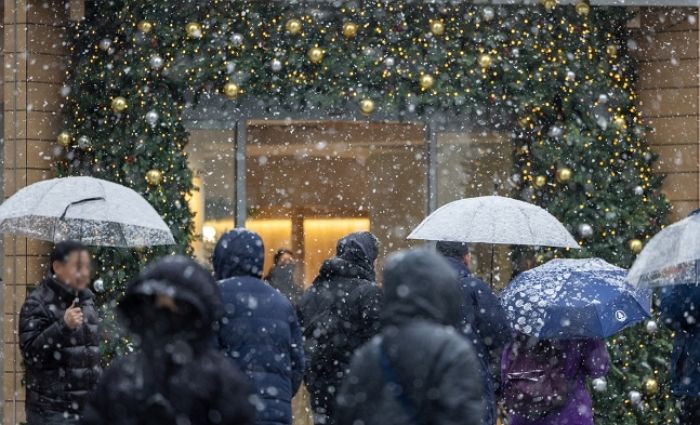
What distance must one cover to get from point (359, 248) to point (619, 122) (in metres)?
4.39

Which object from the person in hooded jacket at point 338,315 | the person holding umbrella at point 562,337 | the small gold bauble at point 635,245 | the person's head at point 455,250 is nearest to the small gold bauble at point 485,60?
the small gold bauble at point 635,245

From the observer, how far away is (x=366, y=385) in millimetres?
4605

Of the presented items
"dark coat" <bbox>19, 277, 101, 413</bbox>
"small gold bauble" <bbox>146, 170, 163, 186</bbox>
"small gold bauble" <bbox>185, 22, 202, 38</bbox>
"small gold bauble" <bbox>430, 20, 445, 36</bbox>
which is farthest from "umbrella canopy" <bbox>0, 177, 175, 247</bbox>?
"small gold bauble" <bbox>430, 20, 445, 36</bbox>

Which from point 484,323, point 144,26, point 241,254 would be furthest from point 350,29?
point 241,254

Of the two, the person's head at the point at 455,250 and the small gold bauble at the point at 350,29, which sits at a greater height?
the small gold bauble at the point at 350,29

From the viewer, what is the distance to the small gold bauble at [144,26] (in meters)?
12.0

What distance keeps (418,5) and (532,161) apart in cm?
179

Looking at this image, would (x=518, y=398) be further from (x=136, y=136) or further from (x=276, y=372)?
(x=136, y=136)

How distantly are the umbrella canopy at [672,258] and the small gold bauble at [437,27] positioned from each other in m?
5.55

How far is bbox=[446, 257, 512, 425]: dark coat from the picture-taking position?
8.22 metres

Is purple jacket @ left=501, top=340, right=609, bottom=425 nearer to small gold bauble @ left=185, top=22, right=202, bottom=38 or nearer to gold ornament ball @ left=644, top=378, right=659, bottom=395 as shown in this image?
gold ornament ball @ left=644, top=378, right=659, bottom=395

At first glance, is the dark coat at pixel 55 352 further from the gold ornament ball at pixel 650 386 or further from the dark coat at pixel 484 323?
the gold ornament ball at pixel 650 386

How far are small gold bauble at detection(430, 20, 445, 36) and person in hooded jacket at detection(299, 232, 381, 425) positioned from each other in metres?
3.74

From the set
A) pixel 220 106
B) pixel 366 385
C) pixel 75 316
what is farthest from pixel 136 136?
pixel 366 385
